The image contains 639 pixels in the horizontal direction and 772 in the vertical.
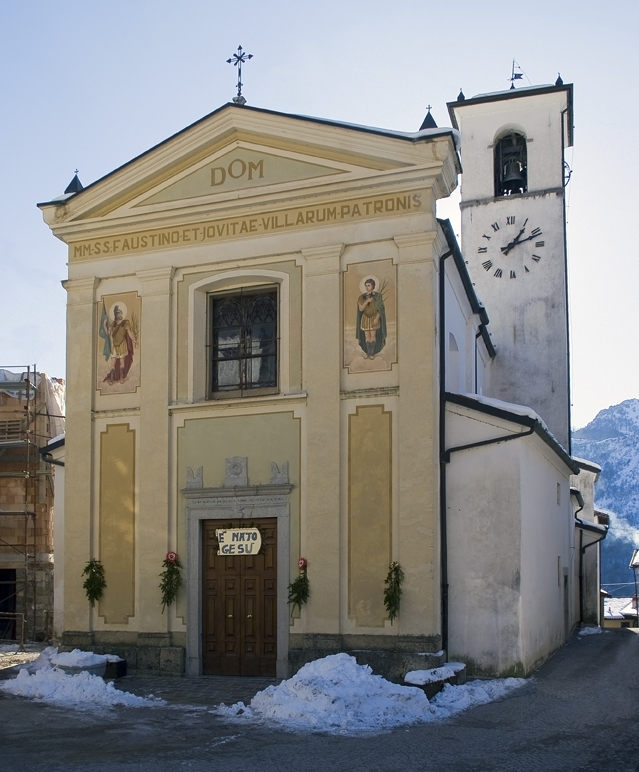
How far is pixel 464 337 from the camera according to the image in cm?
1981

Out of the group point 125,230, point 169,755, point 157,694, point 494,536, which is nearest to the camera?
point 169,755

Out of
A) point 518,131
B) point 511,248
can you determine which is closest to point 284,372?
point 511,248

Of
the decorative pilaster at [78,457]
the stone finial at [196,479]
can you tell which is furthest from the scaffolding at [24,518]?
the stone finial at [196,479]

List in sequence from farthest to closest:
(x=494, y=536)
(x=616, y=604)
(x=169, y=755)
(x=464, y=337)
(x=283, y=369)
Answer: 1. (x=616, y=604)
2. (x=464, y=337)
3. (x=283, y=369)
4. (x=494, y=536)
5. (x=169, y=755)

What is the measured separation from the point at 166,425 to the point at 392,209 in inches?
203

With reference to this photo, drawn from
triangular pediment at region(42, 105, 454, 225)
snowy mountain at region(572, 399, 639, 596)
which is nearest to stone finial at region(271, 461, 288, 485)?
triangular pediment at region(42, 105, 454, 225)

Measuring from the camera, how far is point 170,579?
1588 cm

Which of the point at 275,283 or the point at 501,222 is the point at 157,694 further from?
the point at 501,222

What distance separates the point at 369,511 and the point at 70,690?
5.04 m

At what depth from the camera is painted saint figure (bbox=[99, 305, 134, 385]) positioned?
17000 millimetres

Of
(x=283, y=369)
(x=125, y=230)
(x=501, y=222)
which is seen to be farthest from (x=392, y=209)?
(x=501, y=222)

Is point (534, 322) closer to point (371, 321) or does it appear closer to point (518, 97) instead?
point (518, 97)

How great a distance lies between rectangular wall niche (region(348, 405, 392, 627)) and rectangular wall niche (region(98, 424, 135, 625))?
3.94 metres

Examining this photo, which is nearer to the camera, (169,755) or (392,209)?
(169,755)
